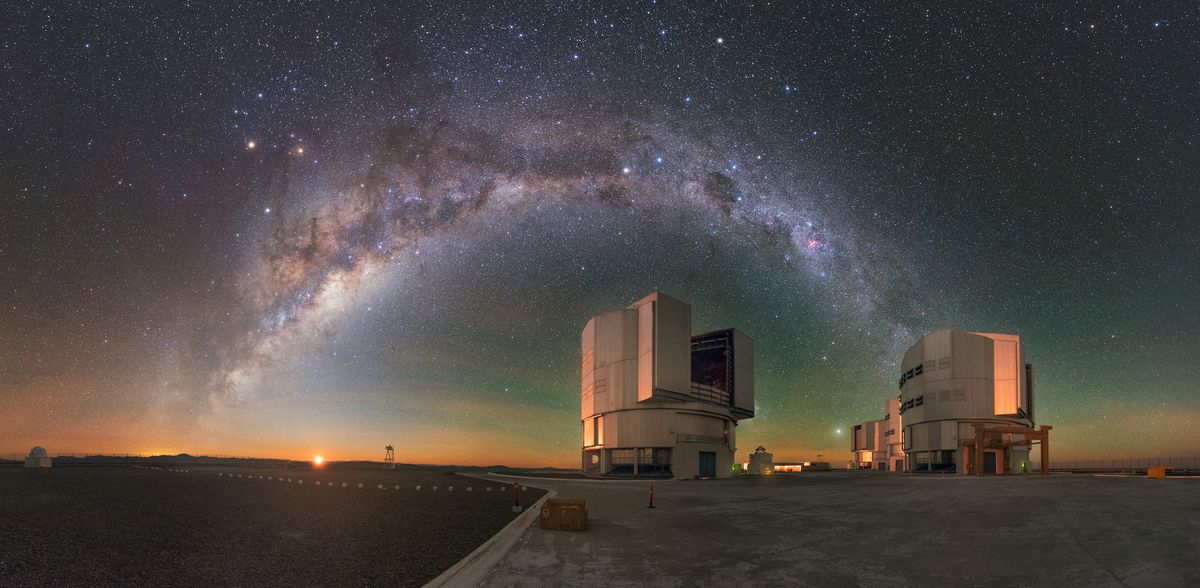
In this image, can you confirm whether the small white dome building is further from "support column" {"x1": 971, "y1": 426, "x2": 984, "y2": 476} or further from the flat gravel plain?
"support column" {"x1": 971, "y1": 426, "x2": 984, "y2": 476}

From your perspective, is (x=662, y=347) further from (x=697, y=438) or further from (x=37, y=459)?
(x=37, y=459)

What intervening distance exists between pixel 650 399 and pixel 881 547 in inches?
1669

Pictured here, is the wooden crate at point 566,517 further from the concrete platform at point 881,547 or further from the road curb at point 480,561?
the road curb at point 480,561

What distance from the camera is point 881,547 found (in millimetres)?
14812

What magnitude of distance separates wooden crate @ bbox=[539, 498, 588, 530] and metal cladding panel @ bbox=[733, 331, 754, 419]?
2102 inches

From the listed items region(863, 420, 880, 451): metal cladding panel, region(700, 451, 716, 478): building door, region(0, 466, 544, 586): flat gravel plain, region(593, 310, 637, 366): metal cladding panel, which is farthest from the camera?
region(863, 420, 880, 451): metal cladding panel

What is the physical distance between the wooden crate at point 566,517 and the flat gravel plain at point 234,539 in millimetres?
1673

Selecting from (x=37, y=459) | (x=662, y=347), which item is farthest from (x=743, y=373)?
(x=37, y=459)

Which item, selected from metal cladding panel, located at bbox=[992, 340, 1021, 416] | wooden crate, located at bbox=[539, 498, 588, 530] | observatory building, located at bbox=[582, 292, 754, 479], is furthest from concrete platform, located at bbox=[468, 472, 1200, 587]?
metal cladding panel, located at bbox=[992, 340, 1021, 416]

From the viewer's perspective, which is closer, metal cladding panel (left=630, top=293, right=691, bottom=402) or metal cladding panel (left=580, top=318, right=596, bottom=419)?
metal cladding panel (left=630, top=293, right=691, bottom=402)

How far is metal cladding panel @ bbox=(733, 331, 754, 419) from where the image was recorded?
6981 centimetres

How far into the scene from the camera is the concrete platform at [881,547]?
11789mm

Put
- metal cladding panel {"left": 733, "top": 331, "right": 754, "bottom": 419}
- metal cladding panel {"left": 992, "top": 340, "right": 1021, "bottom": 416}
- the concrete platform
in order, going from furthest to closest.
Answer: metal cladding panel {"left": 733, "top": 331, "right": 754, "bottom": 419} → metal cladding panel {"left": 992, "top": 340, "right": 1021, "bottom": 416} → the concrete platform

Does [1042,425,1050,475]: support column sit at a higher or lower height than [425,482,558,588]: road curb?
lower
